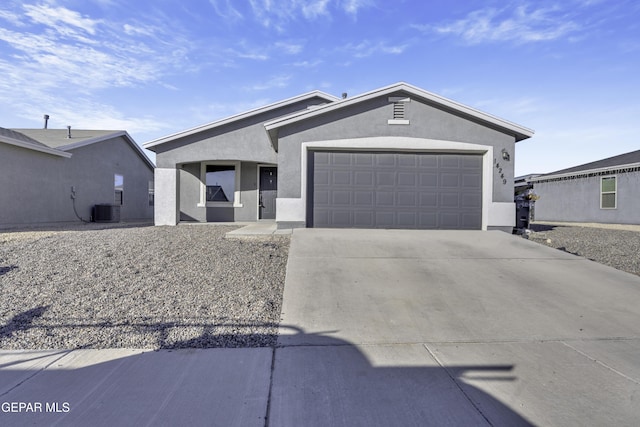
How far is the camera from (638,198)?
58.2 ft

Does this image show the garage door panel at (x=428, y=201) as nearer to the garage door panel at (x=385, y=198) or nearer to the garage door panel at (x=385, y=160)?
the garage door panel at (x=385, y=198)

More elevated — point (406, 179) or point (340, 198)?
point (406, 179)

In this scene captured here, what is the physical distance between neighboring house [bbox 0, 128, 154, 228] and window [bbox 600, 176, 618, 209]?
26170mm

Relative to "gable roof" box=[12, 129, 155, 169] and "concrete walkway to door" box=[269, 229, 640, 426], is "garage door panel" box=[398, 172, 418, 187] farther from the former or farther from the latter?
"gable roof" box=[12, 129, 155, 169]

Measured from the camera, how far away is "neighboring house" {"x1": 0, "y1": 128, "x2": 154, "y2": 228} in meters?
13.7

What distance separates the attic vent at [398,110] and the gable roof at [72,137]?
14.0m

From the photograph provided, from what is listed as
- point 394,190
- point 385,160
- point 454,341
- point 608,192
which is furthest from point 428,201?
point 608,192

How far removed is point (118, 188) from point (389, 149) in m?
16.9

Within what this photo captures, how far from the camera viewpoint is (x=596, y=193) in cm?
2039

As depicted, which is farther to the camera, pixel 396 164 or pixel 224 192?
pixel 224 192

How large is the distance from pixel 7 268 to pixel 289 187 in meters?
6.06

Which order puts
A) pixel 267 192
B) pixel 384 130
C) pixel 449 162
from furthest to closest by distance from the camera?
pixel 267 192
pixel 449 162
pixel 384 130

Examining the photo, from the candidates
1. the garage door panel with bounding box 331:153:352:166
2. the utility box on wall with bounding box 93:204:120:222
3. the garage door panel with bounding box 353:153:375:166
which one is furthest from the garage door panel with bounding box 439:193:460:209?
the utility box on wall with bounding box 93:204:120:222

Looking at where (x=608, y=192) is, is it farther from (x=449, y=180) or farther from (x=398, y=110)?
(x=398, y=110)
